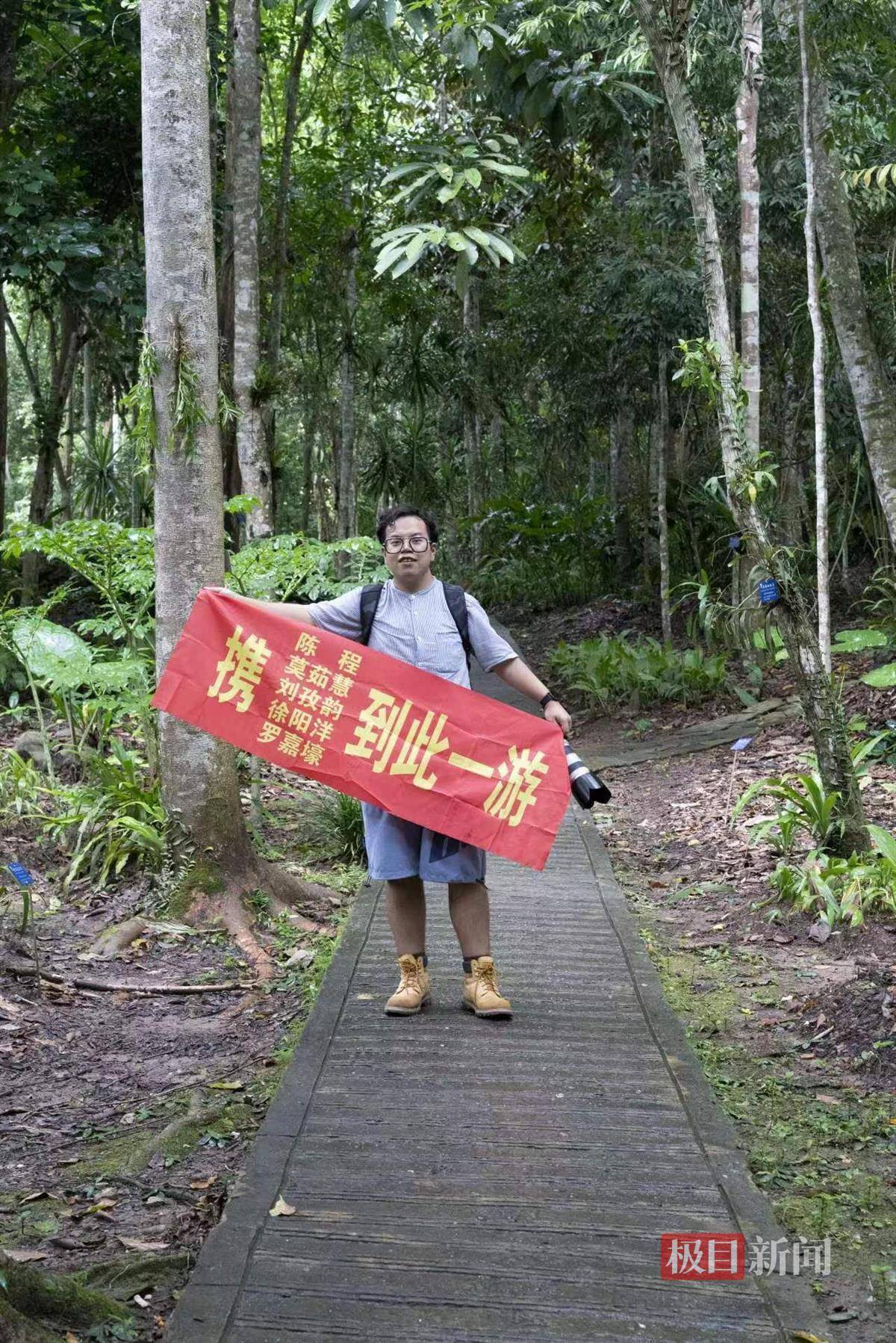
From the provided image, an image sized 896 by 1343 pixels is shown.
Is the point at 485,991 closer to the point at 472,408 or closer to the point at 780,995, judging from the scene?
the point at 780,995

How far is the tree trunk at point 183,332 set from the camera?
5332mm

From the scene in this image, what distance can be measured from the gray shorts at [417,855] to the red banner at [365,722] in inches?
3.4

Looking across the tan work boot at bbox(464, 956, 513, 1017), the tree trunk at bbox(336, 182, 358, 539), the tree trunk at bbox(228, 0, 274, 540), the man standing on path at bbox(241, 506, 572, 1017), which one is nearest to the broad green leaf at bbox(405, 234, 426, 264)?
the tree trunk at bbox(228, 0, 274, 540)

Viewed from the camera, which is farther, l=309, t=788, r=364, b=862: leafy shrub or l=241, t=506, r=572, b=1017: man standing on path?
l=309, t=788, r=364, b=862: leafy shrub

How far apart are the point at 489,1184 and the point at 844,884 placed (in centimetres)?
292

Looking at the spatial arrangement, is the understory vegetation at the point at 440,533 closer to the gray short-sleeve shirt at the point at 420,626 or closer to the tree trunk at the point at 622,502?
the tree trunk at the point at 622,502

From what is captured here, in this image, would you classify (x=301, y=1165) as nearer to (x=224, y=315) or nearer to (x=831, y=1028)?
(x=831, y=1028)

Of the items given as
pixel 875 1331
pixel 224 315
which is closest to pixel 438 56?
pixel 224 315

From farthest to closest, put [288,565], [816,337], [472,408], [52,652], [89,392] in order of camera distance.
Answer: [472,408], [89,392], [816,337], [288,565], [52,652]

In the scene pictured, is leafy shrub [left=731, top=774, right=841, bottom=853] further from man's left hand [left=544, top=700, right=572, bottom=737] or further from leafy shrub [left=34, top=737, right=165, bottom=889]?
leafy shrub [left=34, top=737, right=165, bottom=889]

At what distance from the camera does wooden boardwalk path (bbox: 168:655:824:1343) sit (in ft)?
8.42

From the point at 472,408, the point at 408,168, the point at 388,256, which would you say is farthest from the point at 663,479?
the point at 472,408

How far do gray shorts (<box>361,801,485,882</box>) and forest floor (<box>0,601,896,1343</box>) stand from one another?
697 mm

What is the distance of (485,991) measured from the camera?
14.4ft
